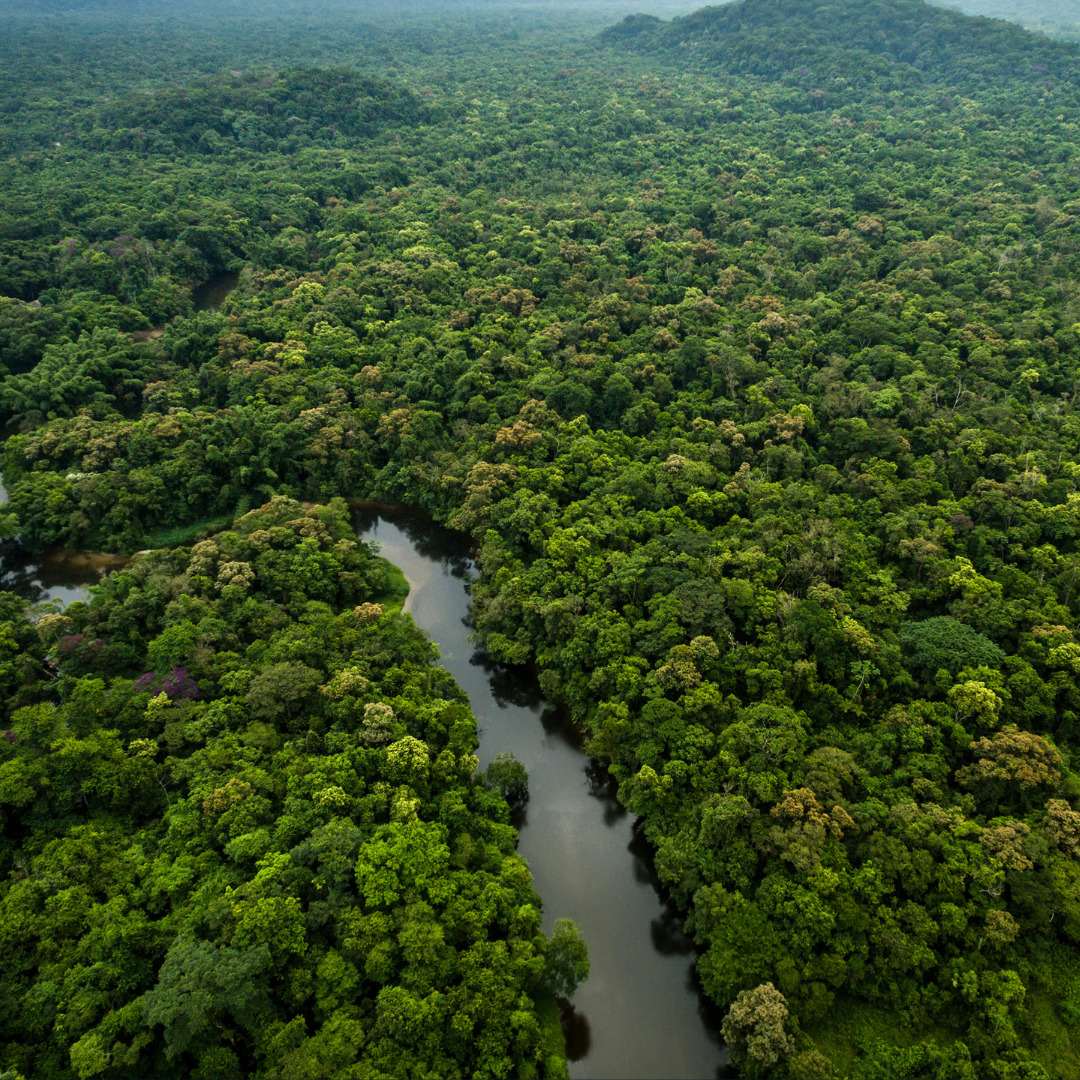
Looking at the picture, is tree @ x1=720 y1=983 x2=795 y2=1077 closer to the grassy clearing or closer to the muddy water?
the grassy clearing

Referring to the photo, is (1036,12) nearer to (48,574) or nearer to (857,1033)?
(857,1033)

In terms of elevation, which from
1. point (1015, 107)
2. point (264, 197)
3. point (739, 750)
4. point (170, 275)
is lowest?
point (739, 750)

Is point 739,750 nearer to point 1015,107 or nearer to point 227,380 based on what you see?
point 227,380

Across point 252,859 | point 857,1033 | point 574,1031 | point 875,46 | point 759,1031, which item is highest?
point 875,46

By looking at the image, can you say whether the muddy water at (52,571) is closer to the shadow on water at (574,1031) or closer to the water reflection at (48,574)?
the water reflection at (48,574)

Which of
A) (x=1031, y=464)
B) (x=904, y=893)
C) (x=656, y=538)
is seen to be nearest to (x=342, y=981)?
(x=904, y=893)

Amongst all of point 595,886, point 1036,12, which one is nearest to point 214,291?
point 595,886
